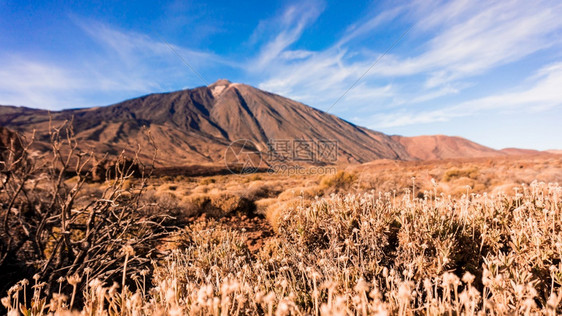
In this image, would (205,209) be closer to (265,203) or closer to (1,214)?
(265,203)

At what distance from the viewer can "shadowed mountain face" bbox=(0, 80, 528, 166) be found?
323 ft

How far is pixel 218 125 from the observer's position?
150 meters

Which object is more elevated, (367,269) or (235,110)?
(235,110)

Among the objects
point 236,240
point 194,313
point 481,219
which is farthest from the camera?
point 236,240

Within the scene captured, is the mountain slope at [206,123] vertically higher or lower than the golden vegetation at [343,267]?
higher

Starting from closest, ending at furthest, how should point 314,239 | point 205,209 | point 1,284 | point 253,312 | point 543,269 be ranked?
point 253,312, point 543,269, point 1,284, point 314,239, point 205,209

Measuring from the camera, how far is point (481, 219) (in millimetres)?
2988

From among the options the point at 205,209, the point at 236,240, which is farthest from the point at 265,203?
the point at 236,240

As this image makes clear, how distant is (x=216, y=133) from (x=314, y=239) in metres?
139

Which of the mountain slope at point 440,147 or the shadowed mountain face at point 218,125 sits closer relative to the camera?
the shadowed mountain face at point 218,125

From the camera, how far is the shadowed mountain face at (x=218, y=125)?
98.4 m
